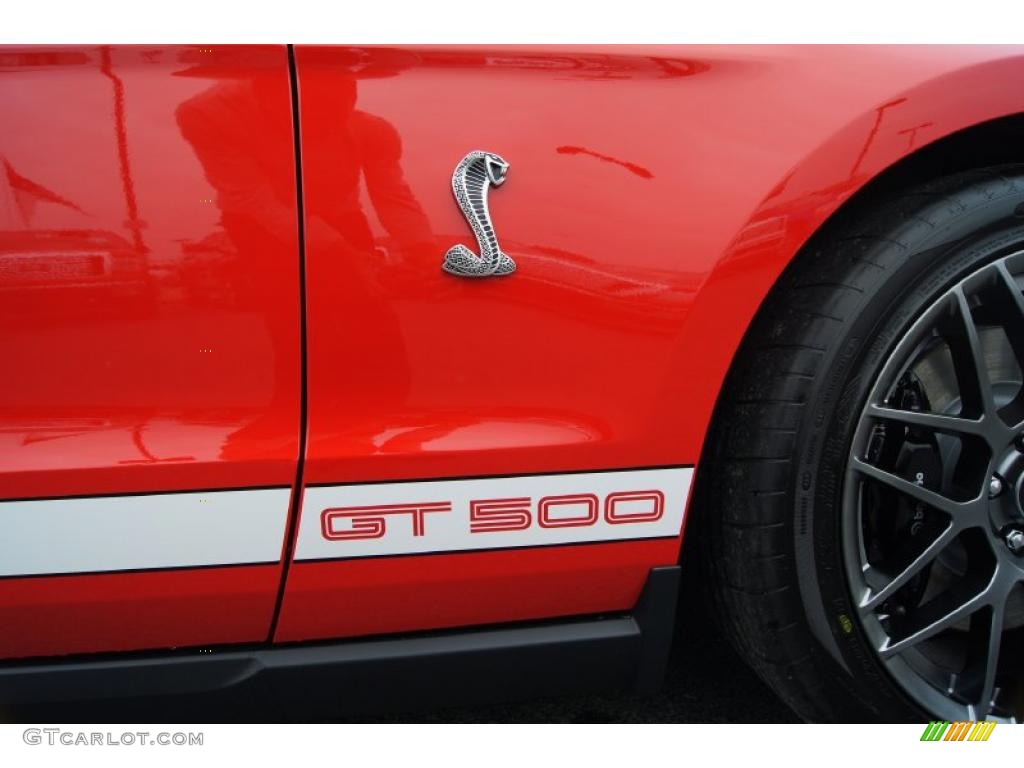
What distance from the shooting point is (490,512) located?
3.98 feet

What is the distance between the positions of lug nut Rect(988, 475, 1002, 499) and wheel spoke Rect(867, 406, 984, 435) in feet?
0.29

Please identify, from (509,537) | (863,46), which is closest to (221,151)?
(509,537)

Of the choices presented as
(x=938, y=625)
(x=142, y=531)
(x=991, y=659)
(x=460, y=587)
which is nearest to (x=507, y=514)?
(x=460, y=587)

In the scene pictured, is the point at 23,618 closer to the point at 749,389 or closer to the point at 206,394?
the point at 206,394

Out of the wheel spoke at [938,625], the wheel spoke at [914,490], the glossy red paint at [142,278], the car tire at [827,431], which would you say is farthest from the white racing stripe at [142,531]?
the wheel spoke at [938,625]

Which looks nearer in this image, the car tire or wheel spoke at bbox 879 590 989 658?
the car tire

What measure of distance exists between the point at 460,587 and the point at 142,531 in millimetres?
438

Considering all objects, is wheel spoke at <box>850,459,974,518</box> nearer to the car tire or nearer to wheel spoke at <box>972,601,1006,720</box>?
the car tire

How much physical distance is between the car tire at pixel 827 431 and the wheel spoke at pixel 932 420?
31mm

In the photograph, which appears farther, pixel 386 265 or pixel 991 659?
pixel 991 659

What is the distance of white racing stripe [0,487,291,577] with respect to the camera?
112cm

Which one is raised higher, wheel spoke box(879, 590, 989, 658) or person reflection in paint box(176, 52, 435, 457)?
person reflection in paint box(176, 52, 435, 457)
